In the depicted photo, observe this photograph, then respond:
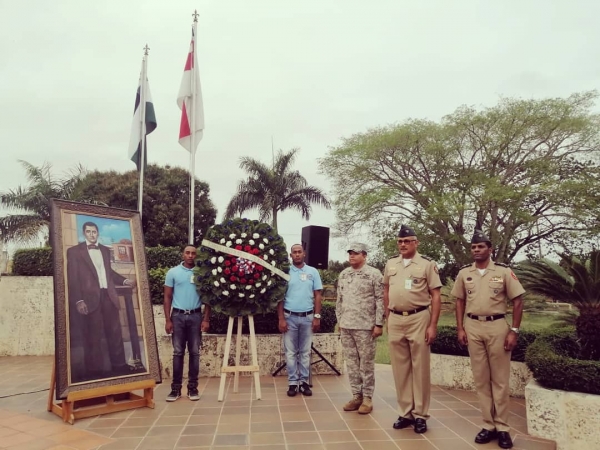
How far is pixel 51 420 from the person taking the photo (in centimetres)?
468

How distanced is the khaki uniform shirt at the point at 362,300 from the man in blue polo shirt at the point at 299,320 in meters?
0.83

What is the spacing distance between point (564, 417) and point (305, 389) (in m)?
2.83

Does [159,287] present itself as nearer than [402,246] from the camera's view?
No

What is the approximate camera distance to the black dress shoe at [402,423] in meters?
4.33

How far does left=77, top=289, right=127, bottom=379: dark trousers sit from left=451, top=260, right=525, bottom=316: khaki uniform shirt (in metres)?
3.64

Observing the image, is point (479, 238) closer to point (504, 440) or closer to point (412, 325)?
point (412, 325)

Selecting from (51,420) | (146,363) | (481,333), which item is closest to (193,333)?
(146,363)

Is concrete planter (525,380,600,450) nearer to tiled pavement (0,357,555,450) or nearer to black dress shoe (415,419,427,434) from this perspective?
tiled pavement (0,357,555,450)

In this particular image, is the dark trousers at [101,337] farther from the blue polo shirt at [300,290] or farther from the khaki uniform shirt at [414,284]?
the khaki uniform shirt at [414,284]

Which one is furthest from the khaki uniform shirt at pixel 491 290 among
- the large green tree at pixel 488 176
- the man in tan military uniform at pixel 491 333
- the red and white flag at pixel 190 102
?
the large green tree at pixel 488 176

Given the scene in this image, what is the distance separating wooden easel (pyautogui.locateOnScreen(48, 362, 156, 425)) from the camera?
15.0 ft

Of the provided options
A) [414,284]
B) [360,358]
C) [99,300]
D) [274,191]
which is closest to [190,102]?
[99,300]

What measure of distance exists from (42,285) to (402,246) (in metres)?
7.94

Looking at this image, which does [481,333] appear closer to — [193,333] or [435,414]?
[435,414]
